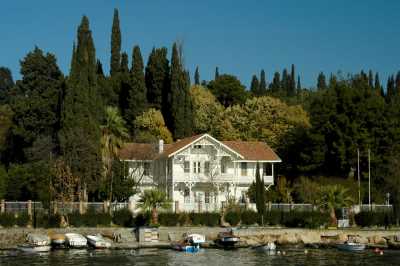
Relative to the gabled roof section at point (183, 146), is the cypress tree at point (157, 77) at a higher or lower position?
higher

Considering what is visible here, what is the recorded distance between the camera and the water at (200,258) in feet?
157

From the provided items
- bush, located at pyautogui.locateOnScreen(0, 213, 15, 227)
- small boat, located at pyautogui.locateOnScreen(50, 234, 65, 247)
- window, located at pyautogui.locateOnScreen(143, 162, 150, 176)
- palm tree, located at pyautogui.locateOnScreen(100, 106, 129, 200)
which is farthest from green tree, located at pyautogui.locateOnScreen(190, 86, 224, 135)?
small boat, located at pyautogui.locateOnScreen(50, 234, 65, 247)

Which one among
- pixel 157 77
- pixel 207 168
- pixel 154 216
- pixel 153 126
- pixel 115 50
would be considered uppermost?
pixel 115 50

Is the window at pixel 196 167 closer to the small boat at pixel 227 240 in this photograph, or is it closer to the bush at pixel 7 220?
the small boat at pixel 227 240

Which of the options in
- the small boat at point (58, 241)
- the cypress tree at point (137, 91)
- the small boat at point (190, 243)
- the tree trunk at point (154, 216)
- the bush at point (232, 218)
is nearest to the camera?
the small boat at point (190, 243)

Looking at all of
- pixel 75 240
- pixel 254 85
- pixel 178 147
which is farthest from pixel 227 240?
pixel 254 85

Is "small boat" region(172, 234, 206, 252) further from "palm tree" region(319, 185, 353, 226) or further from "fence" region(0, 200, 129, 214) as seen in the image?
"palm tree" region(319, 185, 353, 226)

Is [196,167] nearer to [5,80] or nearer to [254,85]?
[254,85]

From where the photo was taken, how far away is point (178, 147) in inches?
2899

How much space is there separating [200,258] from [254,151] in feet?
95.1

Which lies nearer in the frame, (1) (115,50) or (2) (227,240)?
(2) (227,240)

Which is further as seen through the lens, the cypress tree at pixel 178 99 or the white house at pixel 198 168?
the cypress tree at pixel 178 99

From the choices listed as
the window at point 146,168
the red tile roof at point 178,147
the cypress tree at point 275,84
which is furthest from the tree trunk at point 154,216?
the cypress tree at point 275,84

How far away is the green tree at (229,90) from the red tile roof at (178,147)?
1019 inches
